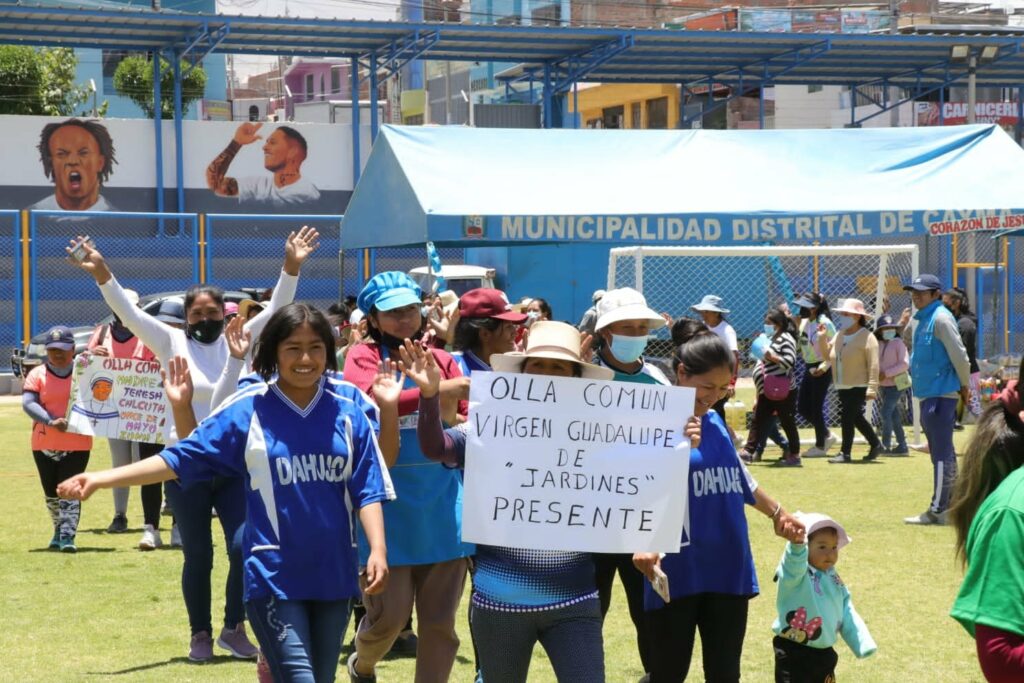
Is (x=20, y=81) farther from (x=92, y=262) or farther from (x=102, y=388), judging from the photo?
(x=92, y=262)

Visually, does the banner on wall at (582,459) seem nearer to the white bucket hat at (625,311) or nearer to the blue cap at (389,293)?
the white bucket hat at (625,311)

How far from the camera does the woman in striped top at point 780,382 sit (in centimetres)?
1597

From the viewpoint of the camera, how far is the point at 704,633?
5242mm

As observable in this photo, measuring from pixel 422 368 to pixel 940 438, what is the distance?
295 inches

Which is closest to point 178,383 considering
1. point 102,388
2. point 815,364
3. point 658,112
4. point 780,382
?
point 102,388

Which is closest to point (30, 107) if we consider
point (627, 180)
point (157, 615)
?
point (627, 180)

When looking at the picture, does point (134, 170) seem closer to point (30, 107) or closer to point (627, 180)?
point (30, 107)

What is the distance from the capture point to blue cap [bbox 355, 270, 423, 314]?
607 cm

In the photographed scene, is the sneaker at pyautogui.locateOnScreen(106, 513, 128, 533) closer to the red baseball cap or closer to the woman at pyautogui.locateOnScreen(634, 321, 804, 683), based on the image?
the red baseball cap

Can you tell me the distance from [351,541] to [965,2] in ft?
184

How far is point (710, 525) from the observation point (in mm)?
5191

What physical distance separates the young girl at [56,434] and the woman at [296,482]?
619 centimetres

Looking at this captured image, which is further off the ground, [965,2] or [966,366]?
[965,2]

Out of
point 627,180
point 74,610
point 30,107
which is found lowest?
point 74,610
